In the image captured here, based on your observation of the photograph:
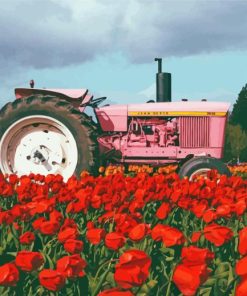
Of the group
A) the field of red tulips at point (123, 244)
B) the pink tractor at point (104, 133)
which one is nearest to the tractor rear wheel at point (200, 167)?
the pink tractor at point (104, 133)

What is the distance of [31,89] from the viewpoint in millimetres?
10398

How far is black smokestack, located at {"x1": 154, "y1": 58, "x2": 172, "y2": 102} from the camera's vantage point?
11.6m

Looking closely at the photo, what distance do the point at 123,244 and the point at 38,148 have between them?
22.7 ft

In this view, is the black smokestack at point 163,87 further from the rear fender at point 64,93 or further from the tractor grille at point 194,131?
the rear fender at point 64,93

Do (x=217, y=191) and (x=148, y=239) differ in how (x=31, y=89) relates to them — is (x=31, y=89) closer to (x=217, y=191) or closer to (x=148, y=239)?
(x=217, y=191)

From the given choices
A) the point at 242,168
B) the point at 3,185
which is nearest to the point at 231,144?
the point at 242,168

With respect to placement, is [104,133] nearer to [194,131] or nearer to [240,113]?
[194,131]

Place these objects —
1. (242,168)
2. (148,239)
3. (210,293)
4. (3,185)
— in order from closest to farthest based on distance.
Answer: (210,293)
(148,239)
(3,185)
(242,168)

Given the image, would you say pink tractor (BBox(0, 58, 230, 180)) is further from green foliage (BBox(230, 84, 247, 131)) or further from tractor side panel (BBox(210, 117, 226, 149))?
green foliage (BBox(230, 84, 247, 131))

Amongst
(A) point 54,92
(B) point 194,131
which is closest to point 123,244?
(A) point 54,92

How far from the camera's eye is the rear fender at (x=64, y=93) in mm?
10273

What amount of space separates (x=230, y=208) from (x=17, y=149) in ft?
19.1

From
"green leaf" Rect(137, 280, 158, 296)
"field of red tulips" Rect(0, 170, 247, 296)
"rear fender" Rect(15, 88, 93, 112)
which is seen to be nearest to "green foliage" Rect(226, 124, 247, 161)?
"rear fender" Rect(15, 88, 93, 112)

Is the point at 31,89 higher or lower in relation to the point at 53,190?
higher
